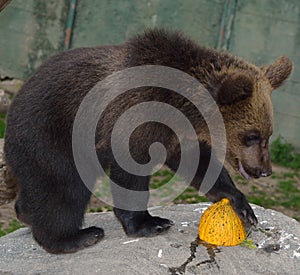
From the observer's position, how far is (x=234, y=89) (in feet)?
16.0

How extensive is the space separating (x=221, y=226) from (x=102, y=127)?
→ 3.55 feet

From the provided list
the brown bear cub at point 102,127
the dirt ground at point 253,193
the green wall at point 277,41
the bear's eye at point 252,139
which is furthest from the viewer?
the green wall at point 277,41

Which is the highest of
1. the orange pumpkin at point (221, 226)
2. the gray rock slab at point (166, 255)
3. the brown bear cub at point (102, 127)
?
the brown bear cub at point (102, 127)

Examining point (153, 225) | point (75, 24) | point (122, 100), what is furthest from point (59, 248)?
point (75, 24)

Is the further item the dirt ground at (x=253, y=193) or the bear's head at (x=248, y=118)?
the dirt ground at (x=253, y=193)

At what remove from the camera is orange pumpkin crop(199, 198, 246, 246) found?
491 centimetres

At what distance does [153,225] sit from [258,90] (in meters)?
1.22

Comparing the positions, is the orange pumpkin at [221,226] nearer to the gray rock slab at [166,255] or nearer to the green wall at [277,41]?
the gray rock slab at [166,255]

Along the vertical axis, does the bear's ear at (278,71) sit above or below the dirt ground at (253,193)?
above

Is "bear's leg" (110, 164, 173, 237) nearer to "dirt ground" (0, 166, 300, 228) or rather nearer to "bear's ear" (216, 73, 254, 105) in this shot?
"bear's ear" (216, 73, 254, 105)

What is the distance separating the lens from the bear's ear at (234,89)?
15.8 ft

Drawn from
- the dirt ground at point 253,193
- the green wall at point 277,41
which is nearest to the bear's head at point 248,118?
the dirt ground at point 253,193

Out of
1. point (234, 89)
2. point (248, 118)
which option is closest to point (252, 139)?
point (248, 118)

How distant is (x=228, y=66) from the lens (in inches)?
201
